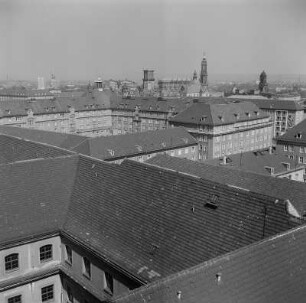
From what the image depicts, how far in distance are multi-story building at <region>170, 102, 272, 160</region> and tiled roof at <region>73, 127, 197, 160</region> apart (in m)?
7.33

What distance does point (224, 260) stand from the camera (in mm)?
18875

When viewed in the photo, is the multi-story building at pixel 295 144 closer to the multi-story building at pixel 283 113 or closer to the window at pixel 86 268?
the multi-story building at pixel 283 113

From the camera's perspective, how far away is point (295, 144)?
83.8m

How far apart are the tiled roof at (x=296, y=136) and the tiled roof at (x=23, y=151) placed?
55499 millimetres

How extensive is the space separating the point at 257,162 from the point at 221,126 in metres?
36.8

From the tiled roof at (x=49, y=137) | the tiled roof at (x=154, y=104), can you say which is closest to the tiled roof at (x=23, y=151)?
the tiled roof at (x=49, y=137)

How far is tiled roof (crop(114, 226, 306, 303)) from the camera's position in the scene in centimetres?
1712

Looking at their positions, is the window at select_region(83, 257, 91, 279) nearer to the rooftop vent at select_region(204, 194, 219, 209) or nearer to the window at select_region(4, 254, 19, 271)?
the window at select_region(4, 254, 19, 271)

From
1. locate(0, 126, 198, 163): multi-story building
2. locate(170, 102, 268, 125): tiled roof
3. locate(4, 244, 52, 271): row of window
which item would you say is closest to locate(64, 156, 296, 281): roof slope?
locate(4, 244, 52, 271): row of window

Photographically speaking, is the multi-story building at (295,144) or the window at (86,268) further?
the multi-story building at (295,144)

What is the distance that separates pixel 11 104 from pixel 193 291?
10378 centimetres

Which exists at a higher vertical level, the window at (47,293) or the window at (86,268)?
the window at (86,268)

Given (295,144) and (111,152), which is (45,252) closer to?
(111,152)

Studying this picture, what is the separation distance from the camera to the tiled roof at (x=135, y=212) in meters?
24.5
